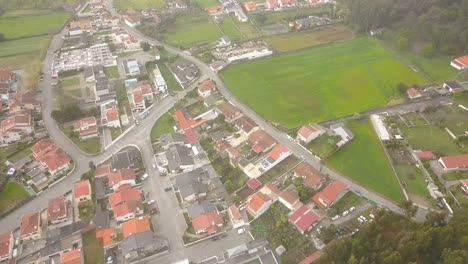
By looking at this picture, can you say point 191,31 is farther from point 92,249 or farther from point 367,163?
point 92,249

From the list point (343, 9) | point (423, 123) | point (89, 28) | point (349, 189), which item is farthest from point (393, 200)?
Result: point (89, 28)

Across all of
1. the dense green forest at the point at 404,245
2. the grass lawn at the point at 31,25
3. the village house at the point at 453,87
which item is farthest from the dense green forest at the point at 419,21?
the grass lawn at the point at 31,25

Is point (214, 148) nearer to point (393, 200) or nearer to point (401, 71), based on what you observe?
point (393, 200)

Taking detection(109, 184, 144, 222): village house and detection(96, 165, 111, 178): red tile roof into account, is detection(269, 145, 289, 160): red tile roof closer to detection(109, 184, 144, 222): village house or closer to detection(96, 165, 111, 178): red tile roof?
detection(109, 184, 144, 222): village house

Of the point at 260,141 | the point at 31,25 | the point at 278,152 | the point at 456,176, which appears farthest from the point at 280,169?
the point at 31,25

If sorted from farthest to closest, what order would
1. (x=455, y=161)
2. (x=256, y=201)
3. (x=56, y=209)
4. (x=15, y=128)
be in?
1. (x=15, y=128)
2. (x=455, y=161)
3. (x=256, y=201)
4. (x=56, y=209)

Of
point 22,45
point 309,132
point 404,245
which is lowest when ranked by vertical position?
point 404,245

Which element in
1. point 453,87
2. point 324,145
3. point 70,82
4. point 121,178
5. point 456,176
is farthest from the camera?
point 70,82
